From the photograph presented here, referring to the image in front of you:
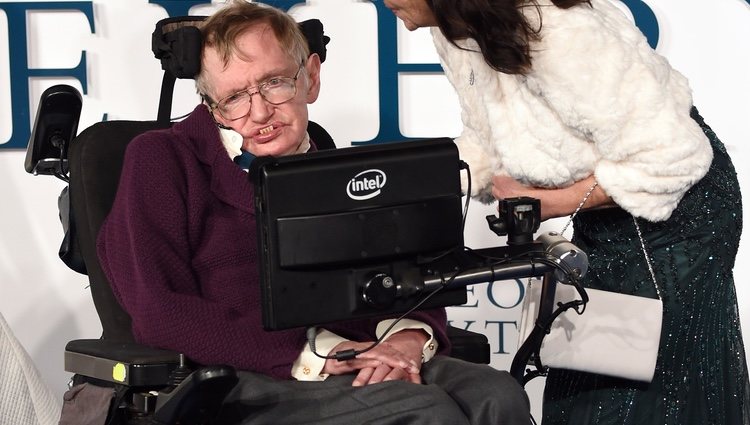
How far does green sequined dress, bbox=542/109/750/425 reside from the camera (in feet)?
6.33

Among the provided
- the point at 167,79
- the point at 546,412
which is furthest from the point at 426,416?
the point at 167,79

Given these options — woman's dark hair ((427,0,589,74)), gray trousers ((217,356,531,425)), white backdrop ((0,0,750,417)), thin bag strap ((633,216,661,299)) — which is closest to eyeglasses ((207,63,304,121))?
woman's dark hair ((427,0,589,74))

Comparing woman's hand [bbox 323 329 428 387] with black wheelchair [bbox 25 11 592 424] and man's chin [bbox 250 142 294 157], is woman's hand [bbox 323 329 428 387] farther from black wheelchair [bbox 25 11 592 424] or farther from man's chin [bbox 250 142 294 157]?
man's chin [bbox 250 142 294 157]

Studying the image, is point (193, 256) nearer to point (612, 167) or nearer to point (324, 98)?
point (612, 167)

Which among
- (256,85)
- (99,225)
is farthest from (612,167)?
(99,225)

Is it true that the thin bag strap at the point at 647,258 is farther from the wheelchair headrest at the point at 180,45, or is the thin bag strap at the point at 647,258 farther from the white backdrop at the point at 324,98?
the white backdrop at the point at 324,98

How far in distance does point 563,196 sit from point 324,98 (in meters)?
1.39

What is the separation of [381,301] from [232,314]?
41 cm

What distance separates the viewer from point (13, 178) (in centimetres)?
322

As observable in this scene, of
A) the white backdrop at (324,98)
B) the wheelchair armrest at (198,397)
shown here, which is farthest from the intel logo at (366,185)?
the white backdrop at (324,98)

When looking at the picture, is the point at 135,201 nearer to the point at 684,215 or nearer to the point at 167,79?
the point at 167,79

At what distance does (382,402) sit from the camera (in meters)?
1.71

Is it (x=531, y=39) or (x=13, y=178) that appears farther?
(x=13, y=178)

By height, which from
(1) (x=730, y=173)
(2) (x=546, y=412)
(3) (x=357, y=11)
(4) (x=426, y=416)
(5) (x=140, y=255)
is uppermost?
(3) (x=357, y=11)
